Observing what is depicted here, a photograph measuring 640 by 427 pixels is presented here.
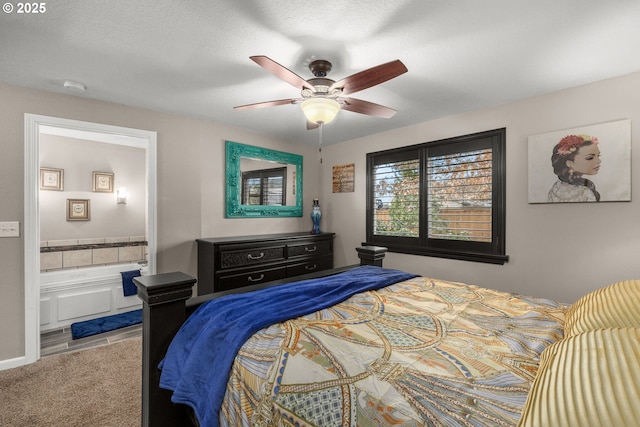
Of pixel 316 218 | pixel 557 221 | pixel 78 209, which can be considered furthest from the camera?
pixel 316 218

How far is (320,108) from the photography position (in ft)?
6.52

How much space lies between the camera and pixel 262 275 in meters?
3.41

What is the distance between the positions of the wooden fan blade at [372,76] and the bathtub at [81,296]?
3.82 m

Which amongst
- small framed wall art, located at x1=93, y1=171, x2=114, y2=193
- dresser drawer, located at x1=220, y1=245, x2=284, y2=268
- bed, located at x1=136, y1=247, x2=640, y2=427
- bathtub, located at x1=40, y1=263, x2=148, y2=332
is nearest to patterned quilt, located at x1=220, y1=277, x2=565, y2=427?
bed, located at x1=136, y1=247, x2=640, y2=427

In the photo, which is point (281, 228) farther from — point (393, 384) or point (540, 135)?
point (393, 384)

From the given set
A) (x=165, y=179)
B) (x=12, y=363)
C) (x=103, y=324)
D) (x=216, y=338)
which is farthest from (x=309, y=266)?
(x=12, y=363)

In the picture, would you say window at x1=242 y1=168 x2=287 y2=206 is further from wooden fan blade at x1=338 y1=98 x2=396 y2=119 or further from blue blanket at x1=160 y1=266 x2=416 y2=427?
blue blanket at x1=160 y1=266 x2=416 y2=427

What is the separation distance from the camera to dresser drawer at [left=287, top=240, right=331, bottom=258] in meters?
3.74

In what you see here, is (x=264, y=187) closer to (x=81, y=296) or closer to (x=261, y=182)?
(x=261, y=182)

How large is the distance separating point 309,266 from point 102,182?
11.5 feet

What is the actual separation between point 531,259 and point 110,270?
502cm

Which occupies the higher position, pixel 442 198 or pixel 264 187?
pixel 264 187

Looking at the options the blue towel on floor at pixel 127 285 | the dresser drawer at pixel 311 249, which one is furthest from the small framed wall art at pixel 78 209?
the dresser drawer at pixel 311 249

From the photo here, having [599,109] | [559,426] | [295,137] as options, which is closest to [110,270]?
[295,137]
